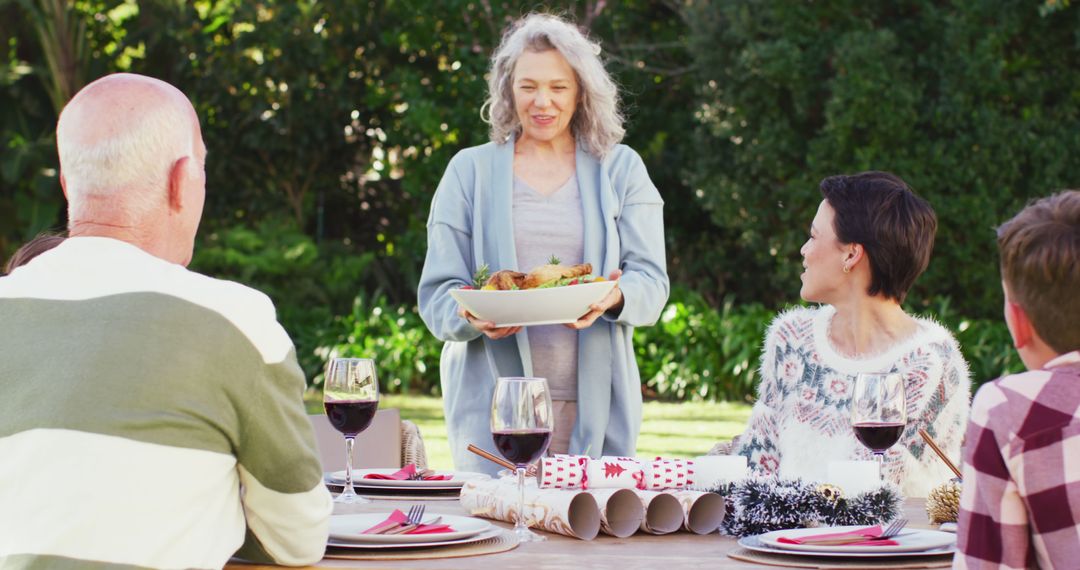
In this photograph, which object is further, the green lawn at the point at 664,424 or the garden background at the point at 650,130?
the garden background at the point at 650,130

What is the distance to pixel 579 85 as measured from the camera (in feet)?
13.3

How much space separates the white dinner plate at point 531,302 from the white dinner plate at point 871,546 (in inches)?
46.1

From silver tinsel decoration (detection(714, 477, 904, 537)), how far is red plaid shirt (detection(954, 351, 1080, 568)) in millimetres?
600

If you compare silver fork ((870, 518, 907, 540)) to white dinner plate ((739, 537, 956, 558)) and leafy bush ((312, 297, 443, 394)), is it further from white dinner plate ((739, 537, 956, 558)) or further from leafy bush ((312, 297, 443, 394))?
leafy bush ((312, 297, 443, 394))

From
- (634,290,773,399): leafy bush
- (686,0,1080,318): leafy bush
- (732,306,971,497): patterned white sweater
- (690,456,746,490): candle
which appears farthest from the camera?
(634,290,773,399): leafy bush

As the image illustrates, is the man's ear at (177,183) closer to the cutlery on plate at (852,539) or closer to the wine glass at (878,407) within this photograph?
the cutlery on plate at (852,539)

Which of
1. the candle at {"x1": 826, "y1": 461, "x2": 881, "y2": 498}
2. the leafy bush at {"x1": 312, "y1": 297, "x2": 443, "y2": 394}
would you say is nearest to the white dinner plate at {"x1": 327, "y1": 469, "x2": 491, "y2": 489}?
the candle at {"x1": 826, "y1": 461, "x2": 881, "y2": 498}

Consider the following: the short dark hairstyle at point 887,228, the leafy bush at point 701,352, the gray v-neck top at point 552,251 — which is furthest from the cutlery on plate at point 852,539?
the leafy bush at point 701,352

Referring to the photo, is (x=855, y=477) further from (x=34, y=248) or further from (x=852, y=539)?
(x=34, y=248)

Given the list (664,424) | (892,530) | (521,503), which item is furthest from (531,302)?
(664,424)

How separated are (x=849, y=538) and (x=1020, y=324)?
20.9 inches

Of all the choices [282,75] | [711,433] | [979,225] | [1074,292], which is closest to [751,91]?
[979,225]

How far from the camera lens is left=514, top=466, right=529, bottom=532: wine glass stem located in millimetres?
2490

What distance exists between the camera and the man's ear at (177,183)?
212 cm
